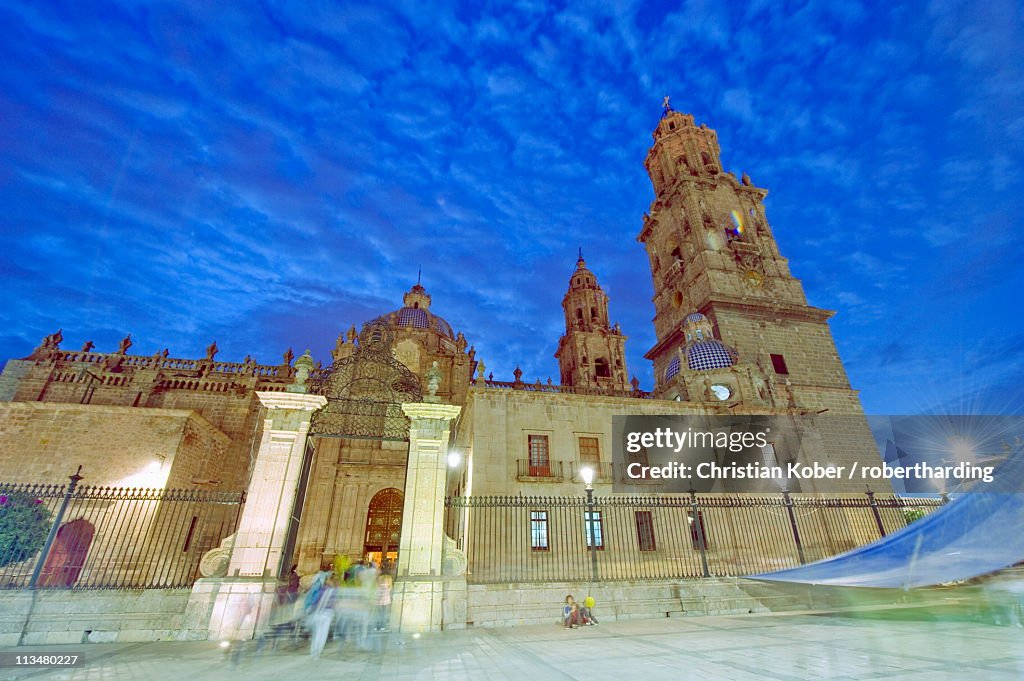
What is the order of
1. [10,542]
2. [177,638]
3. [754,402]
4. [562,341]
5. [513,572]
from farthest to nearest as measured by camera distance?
[562,341] → [754,402] → [513,572] → [10,542] → [177,638]

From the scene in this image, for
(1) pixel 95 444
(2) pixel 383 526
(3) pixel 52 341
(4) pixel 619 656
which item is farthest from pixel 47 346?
(4) pixel 619 656

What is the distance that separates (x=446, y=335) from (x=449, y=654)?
95.3 feet

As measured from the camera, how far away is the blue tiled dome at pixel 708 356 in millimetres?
23547

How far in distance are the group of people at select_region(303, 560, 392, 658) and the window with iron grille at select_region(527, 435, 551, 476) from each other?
9.37 m

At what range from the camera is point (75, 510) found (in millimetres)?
15281

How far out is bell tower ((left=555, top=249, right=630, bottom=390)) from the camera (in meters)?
37.6

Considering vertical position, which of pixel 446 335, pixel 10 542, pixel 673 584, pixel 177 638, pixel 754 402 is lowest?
pixel 177 638

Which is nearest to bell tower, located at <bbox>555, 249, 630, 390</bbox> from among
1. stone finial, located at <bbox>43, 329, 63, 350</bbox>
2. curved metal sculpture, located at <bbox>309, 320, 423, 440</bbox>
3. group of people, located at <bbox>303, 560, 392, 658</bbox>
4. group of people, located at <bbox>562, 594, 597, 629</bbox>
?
curved metal sculpture, located at <bbox>309, 320, 423, 440</bbox>

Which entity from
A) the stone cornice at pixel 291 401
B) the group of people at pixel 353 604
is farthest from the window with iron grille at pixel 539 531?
the stone cornice at pixel 291 401

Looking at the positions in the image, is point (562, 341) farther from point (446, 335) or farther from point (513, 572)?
point (513, 572)

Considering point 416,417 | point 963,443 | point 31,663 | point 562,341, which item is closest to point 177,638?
point 31,663

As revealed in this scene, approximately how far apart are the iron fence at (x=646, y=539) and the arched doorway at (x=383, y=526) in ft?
24.7

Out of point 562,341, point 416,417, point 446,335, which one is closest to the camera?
point 416,417

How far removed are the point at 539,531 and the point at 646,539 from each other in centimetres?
465
